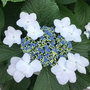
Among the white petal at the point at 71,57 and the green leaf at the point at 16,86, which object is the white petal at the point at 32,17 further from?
the green leaf at the point at 16,86

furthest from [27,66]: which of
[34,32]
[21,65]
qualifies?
[34,32]

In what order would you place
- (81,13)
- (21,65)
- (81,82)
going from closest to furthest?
(21,65), (81,82), (81,13)

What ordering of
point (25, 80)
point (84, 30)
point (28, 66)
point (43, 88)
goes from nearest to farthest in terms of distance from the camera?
point (28, 66) → point (43, 88) → point (25, 80) → point (84, 30)

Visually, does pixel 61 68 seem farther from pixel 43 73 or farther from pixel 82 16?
pixel 82 16

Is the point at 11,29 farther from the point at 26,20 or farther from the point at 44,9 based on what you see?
the point at 44,9

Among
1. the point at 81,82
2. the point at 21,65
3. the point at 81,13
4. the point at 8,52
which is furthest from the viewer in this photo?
the point at 81,13

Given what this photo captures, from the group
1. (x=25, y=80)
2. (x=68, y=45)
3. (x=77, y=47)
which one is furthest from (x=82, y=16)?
(x=25, y=80)

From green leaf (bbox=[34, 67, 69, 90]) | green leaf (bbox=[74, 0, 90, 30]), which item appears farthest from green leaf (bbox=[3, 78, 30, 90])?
green leaf (bbox=[74, 0, 90, 30])

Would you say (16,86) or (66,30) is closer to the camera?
(66,30)
